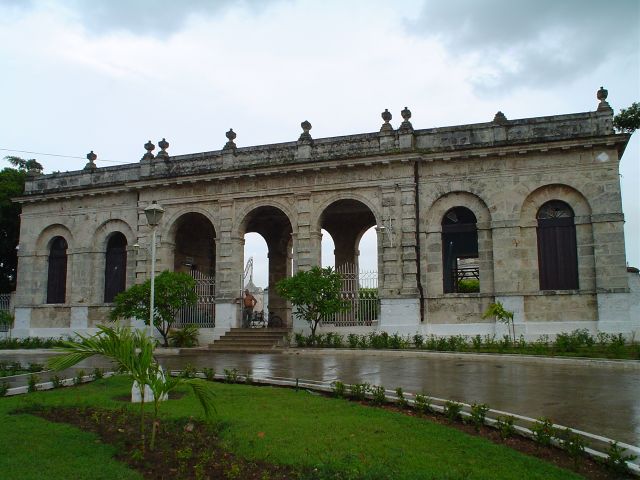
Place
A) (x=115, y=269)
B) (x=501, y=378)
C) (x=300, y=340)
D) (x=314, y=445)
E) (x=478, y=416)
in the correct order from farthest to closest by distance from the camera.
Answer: (x=115, y=269) → (x=300, y=340) → (x=501, y=378) → (x=478, y=416) → (x=314, y=445)

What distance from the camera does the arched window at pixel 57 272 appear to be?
25.8 meters

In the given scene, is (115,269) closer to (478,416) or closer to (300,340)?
(300,340)

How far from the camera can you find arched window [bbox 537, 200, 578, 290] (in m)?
19.0

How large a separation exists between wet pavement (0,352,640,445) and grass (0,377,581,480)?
6.26 feet

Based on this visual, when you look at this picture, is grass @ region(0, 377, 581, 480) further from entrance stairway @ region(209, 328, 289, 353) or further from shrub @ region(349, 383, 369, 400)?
entrance stairway @ region(209, 328, 289, 353)

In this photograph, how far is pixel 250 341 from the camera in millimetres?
20641

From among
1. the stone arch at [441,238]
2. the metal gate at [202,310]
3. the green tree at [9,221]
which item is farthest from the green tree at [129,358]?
the green tree at [9,221]

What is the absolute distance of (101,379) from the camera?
11.2 metres

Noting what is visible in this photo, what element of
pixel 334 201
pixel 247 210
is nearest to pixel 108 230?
pixel 247 210

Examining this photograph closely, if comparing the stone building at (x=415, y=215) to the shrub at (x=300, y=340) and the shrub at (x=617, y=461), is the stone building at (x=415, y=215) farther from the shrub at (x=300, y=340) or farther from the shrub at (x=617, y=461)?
the shrub at (x=617, y=461)

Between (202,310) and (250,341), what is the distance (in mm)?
3733

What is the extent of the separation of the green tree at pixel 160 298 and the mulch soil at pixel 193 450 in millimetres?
12326

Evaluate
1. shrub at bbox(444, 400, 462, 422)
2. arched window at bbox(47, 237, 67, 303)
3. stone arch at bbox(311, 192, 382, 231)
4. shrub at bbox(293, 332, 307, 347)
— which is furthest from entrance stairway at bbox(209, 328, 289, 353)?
shrub at bbox(444, 400, 462, 422)

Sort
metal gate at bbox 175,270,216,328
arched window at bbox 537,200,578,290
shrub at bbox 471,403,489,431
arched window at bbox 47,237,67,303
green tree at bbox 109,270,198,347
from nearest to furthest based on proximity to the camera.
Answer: shrub at bbox 471,403,489,431 → arched window at bbox 537,200,578,290 → green tree at bbox 109,270,198,347 → metal gate at bbox 175,270,216,328 → arched window at bbox 47,237,67,303
